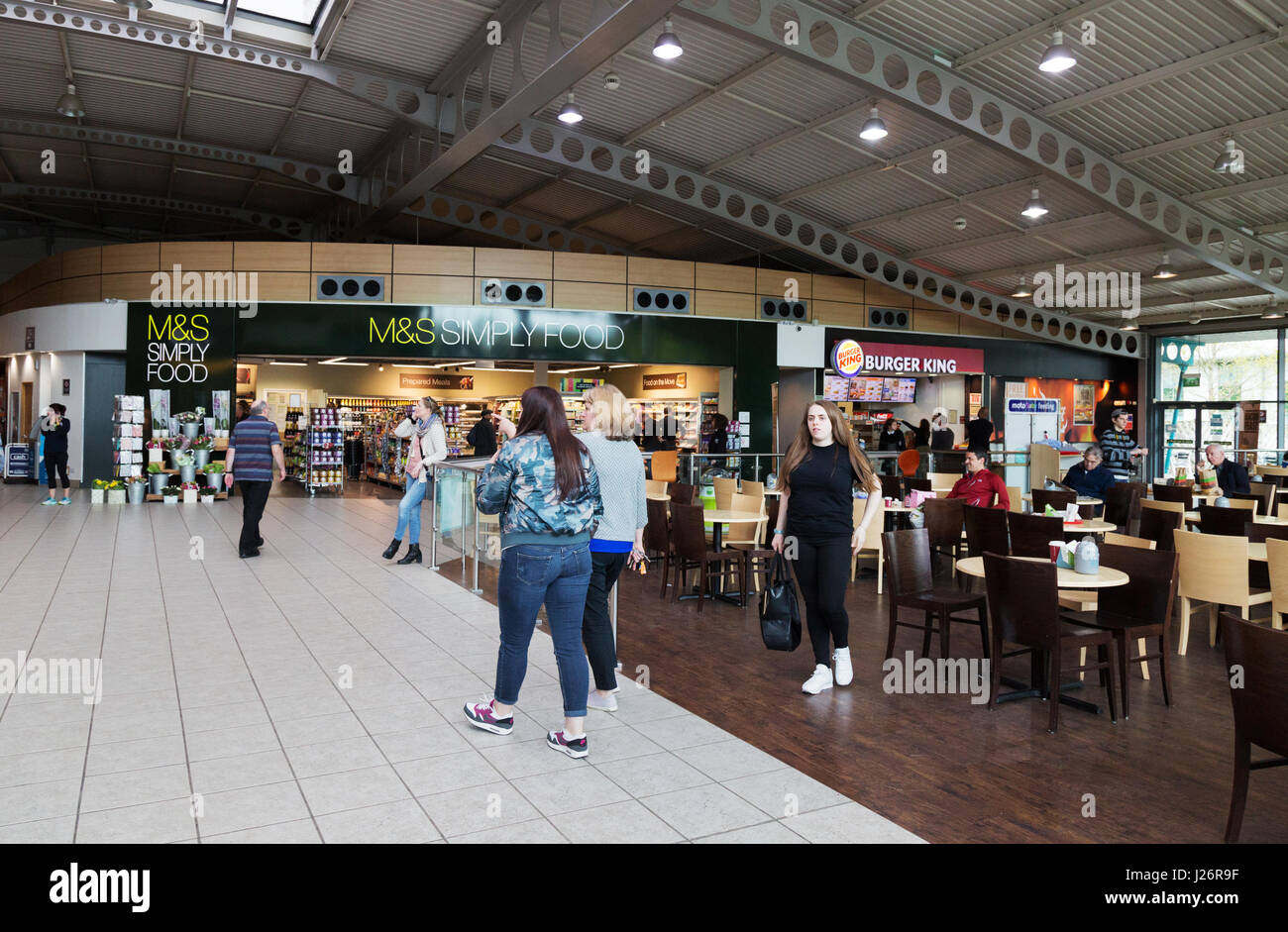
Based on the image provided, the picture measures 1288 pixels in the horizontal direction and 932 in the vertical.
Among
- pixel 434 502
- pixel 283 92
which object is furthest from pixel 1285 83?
pixel 283 92

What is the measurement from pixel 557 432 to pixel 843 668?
83.4 inches

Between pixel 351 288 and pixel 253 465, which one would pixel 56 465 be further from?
pixel 253 465

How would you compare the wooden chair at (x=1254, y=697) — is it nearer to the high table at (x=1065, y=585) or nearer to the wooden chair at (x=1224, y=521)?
the high table at (x=1065, y=585)

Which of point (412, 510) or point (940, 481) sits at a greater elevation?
point (940, 481)

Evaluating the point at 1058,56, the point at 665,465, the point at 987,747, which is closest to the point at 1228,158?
the point at 1058,56

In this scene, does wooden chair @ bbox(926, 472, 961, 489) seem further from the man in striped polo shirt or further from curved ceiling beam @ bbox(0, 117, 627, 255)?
curved ceiling beam @ bbox(0, 117, 627, 255)

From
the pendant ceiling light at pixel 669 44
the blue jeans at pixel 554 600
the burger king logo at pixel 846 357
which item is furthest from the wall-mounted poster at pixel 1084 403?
the blue jeans at pixel 554 600

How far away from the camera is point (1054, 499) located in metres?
7.46

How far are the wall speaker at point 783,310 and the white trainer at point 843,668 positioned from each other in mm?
11896

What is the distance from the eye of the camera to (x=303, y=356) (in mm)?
14547

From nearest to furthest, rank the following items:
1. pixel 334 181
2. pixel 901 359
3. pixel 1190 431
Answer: pixel 334 181, pixel 901 359, pixel 1190 431

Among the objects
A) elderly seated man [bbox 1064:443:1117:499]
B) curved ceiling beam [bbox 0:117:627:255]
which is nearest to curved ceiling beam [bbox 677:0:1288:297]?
elderly seated man [bbox 1064:443:1117:499]
